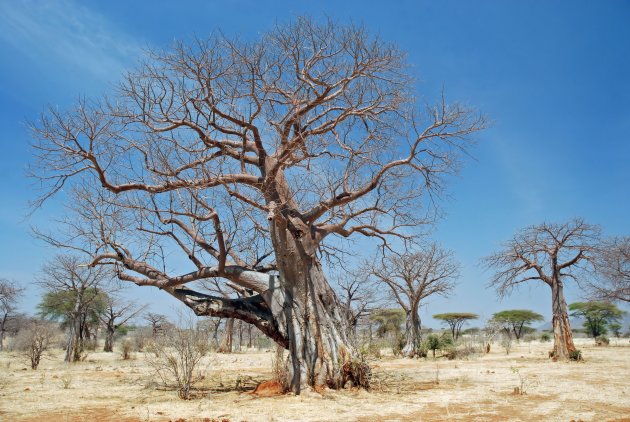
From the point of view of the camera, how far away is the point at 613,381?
30.9 feet

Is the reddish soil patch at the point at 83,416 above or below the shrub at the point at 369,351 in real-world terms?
below

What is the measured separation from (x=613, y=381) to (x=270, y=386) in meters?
6.86

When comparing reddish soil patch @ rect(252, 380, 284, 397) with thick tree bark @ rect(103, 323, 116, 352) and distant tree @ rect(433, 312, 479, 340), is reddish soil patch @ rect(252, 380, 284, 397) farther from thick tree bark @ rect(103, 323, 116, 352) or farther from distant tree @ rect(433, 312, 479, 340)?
distant tree @ rect(433, 312, 479, 340)

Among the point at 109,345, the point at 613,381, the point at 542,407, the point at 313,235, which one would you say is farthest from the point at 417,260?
the point at 109,345

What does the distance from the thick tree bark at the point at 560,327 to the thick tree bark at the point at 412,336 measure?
6.03 metres

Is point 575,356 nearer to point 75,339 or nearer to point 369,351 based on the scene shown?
point 369,351

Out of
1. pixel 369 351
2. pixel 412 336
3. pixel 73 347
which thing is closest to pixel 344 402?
pixel 369 351

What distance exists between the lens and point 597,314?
→ 126 feet

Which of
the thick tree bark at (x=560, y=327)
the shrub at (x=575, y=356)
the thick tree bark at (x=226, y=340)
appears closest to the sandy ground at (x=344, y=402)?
the shrub at (x=575, y=356)

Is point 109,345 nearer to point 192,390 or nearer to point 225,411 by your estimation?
point 192,390

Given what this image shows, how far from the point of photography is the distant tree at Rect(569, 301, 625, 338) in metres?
37.5

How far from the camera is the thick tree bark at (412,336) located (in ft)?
68.1

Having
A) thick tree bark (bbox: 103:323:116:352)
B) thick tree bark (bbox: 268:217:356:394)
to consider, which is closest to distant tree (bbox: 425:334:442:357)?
thick tree bark (bbox: 268:217:356:394)

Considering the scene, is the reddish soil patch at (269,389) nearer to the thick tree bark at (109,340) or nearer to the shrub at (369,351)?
the shrub at (369,351)
